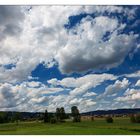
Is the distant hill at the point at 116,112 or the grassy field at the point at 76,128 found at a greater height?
the distant hill at the point at 116,112

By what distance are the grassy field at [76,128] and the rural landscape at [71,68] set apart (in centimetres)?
2

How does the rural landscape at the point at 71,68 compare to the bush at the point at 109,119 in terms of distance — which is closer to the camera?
the rural landscape at the point at 71,68

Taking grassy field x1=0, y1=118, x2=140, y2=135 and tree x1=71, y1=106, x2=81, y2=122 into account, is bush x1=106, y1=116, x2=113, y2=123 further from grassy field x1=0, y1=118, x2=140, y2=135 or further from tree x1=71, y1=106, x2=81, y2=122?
tree x1=71, y1=106, x2=81, y2=122

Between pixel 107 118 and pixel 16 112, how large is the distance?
1.77 m

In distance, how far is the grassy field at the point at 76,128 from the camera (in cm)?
1269

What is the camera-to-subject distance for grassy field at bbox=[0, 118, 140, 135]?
41.6 ft

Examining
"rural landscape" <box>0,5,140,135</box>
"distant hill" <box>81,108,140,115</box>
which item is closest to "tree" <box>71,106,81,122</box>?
"rural landscape" <box>0,5,140,135</box>

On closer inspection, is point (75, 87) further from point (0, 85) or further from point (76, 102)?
point (0, 85)

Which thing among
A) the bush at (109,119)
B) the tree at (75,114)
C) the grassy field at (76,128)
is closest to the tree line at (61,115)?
the tree at (75,114)

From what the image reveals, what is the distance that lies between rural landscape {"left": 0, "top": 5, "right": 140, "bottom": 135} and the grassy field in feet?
0.06

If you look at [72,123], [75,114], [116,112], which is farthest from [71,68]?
[116,112]

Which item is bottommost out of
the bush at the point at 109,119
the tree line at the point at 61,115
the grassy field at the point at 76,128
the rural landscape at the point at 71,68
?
the grassy field at the point at 76,128

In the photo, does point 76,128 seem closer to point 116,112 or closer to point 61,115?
point 61,115

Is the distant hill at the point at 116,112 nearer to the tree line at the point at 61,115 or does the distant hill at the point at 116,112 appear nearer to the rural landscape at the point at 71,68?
the rural landscape at the point at 71,68
